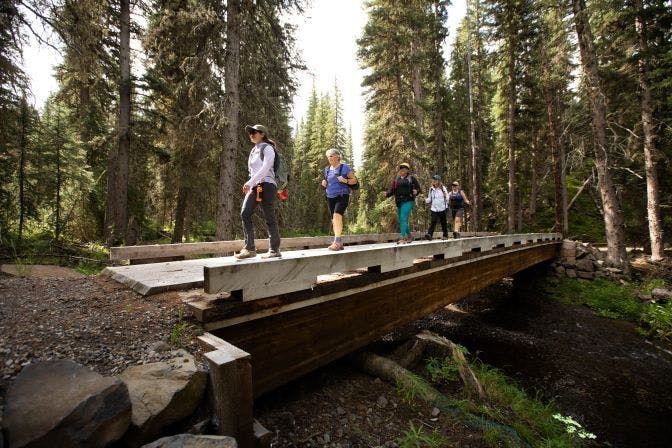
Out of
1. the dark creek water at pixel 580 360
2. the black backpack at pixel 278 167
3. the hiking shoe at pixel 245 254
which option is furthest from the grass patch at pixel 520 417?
the black backpack at pixel 278 167

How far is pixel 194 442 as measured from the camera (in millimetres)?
2027

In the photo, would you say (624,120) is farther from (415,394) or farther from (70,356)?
(70,356)

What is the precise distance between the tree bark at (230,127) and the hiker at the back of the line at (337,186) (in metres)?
6.23

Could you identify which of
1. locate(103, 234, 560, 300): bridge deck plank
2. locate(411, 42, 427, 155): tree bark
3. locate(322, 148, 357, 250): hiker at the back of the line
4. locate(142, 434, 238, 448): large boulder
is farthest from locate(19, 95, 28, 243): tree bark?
locate(411, 42, 427, 155): tree bark

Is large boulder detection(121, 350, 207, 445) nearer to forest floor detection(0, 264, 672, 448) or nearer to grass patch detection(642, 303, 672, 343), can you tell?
forest floor detection(0, 264, 672, 448)

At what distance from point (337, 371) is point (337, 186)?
3191mm

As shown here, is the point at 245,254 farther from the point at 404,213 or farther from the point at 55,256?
the point at 55,256

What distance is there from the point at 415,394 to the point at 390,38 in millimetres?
19075

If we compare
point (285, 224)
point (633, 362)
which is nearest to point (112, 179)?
point (285, 224)

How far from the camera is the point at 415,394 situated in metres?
4.45

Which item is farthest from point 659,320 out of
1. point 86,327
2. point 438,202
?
point 86,327

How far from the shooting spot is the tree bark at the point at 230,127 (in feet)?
35.0

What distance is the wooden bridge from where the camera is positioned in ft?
8.66

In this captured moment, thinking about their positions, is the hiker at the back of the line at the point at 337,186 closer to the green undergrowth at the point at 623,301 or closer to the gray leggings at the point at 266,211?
the gray leggings at the point at 266,211
